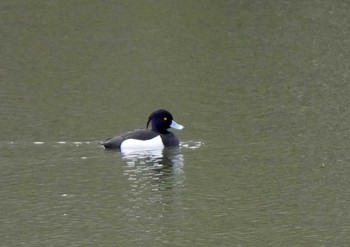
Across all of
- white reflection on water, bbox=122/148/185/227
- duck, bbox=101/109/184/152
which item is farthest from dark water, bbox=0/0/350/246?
duck, bbox=101/109/184/152

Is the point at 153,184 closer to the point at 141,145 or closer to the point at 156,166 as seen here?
the point at 156,166

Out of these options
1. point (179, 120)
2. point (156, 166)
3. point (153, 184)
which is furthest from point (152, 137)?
point (153, 184)

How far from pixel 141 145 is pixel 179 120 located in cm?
155

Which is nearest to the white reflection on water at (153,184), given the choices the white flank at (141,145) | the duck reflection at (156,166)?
the duck reflection at (156,166)

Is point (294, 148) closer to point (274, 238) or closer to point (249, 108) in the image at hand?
point (249, 108)

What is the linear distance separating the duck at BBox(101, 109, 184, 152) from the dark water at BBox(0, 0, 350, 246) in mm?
253

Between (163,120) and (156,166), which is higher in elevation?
(163,120)

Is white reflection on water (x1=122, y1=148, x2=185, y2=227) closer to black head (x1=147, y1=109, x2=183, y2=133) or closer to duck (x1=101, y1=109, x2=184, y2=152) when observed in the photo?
duck (x1=101, y1=109, x2=184, y2=152)

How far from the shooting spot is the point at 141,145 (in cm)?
1703

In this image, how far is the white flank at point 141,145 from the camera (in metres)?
16.8

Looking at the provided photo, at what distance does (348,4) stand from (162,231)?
18.1 m

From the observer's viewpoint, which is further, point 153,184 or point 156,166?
point 156,166

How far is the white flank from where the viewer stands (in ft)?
55.1

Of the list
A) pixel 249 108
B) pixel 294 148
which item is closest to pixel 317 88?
pixel 249 108
